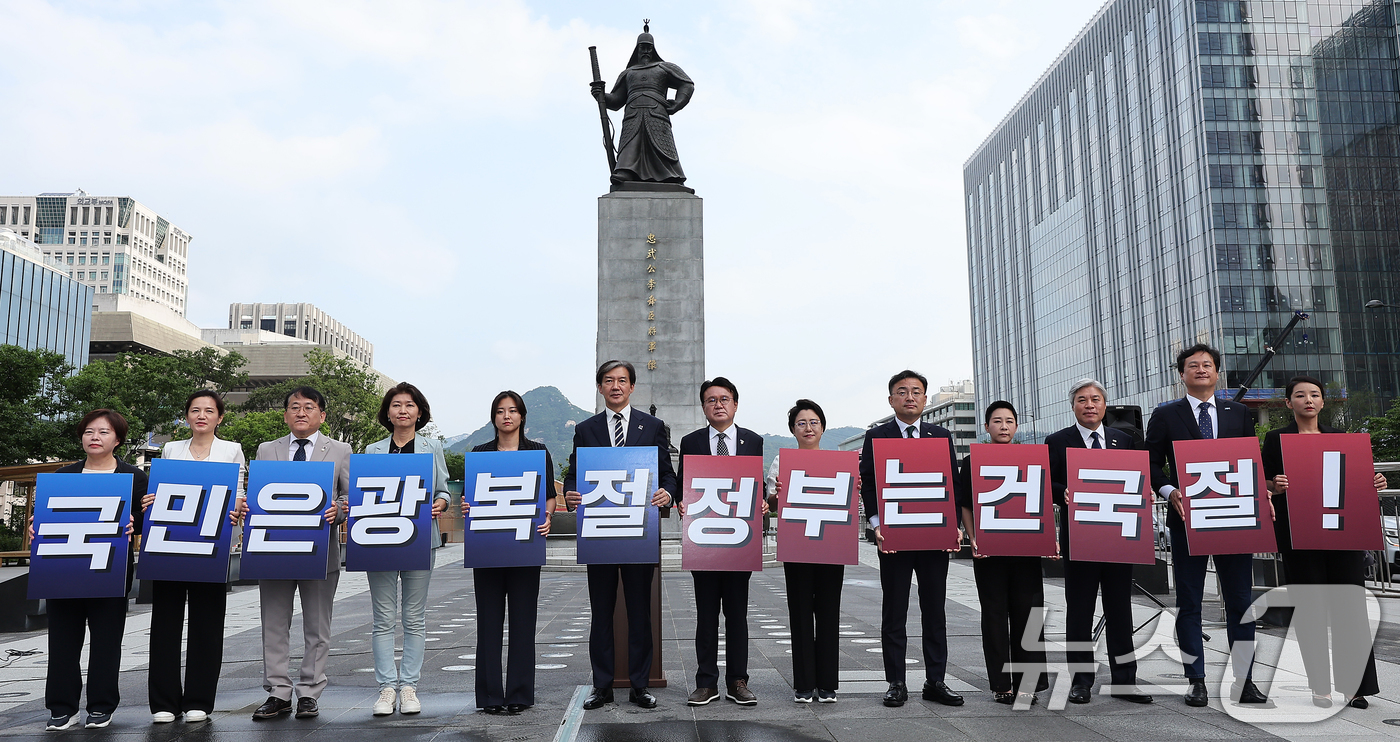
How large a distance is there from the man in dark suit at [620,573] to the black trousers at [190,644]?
7.41ft

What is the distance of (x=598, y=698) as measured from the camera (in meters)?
5.47

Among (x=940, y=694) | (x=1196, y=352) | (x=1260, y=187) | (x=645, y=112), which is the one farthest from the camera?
(x=1260, y=187)

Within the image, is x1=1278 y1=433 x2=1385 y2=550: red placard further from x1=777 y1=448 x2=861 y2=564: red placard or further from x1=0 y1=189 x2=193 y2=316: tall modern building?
x1=0 y1=189 x2=193 y2=316: tall modern building

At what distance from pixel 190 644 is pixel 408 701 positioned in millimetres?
1419

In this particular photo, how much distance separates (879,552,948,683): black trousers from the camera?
18.3 feet

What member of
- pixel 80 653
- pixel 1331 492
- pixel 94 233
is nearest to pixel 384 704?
pixel 80 653

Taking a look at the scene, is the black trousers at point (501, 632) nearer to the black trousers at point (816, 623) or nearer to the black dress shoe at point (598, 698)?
the black dress shoe at point (598, 698)

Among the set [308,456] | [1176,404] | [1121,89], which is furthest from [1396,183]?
[308,456]

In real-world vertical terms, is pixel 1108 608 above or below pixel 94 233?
below

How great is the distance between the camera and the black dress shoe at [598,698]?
A: 17.9ft

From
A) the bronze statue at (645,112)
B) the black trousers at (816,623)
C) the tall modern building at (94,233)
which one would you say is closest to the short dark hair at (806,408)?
the black trousers at (816,623)

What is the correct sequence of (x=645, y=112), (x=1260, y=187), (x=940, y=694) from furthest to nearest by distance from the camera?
(x=1260, y=187)
(x=645, y=112)
(x=940, y=694)

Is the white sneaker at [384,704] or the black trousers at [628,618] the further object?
the black trousers at [628,618]

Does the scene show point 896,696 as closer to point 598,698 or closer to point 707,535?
point 707,535
